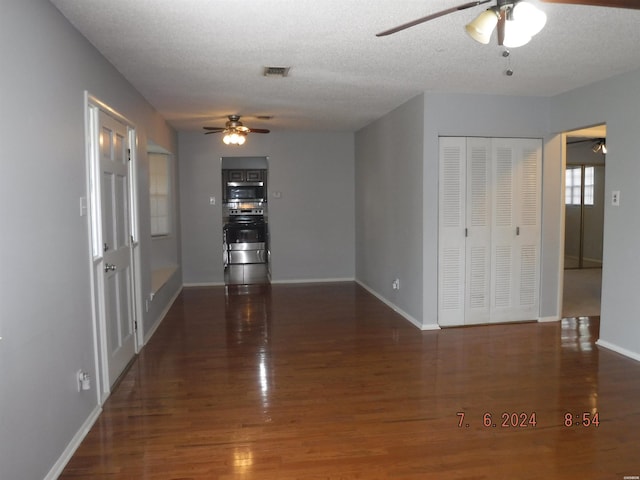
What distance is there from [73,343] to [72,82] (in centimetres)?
147

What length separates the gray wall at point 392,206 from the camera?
490 cm

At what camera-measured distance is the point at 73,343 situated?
263 centimetres

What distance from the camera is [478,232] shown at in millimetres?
4871

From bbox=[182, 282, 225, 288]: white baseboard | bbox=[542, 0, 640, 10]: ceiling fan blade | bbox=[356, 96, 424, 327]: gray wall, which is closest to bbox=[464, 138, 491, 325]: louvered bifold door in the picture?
bbox=[356, 96, 424, 327]: gray wall

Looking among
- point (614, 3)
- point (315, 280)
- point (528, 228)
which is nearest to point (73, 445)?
point (614, 3)

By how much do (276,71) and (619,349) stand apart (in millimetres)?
3696

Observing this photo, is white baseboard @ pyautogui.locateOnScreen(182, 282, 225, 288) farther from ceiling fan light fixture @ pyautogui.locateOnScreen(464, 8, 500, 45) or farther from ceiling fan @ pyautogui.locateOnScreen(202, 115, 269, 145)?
ceiling fan light fixture @ pyautogui.locateOnScreen(464, 8, 500, 45)

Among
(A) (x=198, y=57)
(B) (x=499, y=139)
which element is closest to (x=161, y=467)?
(A) (x=198, y=57)

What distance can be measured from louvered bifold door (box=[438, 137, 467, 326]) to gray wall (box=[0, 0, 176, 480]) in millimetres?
3225

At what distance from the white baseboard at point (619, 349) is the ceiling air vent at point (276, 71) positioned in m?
3.60

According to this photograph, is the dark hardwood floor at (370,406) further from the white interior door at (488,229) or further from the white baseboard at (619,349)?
the white interior door at (488,229)

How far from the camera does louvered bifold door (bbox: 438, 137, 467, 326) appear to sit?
4.74 metres

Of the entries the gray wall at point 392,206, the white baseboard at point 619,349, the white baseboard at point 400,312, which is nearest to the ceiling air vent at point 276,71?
the gray wall at point 392,206

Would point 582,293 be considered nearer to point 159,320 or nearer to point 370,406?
point 370,406
